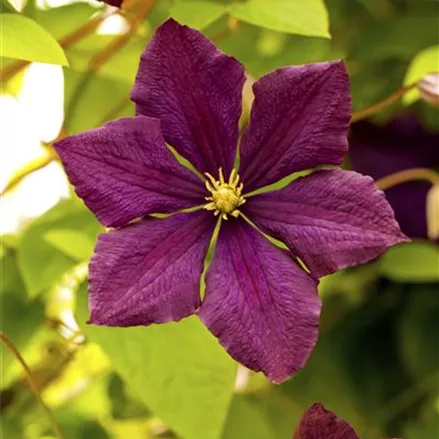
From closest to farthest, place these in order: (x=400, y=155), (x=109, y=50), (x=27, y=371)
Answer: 1. (x=27, y=371)
2. (x=109, y=50)
3. (x=400, y=155)

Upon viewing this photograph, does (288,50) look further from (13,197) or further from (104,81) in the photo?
(13,197)

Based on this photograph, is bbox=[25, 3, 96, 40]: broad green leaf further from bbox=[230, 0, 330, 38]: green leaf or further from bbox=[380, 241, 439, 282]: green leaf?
bbox=[380, 241, 439, 282]: green leaf

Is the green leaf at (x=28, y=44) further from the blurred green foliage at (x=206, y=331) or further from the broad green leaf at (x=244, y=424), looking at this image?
the broad green leaf at (x=244, y=424)

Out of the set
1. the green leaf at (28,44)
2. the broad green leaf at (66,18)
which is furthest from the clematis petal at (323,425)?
the broad green leaf at (66,18)

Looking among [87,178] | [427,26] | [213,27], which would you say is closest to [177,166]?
[87,178]

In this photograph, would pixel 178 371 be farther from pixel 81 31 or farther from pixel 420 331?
pixel 420 331

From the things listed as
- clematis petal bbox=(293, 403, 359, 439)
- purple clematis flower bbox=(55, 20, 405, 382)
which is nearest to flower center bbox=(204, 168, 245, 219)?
purple clematis flower bbox=(55, 20, 405, 382)

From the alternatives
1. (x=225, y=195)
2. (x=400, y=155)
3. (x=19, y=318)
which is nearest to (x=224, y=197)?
(x=225, y=195)
